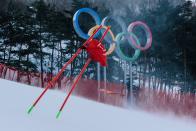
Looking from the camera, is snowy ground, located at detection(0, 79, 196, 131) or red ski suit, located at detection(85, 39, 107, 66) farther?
red ski suit, located at detection(85, 39, 107, 66)

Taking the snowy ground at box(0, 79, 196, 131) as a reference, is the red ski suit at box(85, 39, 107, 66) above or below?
above

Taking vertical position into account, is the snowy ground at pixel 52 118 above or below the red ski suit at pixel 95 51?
below

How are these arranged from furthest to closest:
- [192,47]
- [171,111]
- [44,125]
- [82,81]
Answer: [192,47] → [82,81] → [171,111] → [44,125]

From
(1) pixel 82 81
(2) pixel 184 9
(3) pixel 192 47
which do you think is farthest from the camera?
(2) pixel 184 9

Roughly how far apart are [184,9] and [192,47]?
439 cm

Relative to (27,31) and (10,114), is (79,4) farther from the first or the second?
(10,114)

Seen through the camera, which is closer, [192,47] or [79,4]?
[192,47]

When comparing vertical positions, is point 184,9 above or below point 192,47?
above

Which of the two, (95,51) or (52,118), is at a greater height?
(95,51)

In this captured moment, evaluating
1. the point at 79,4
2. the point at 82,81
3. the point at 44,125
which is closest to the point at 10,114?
the point at 44,125

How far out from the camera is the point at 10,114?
14.5 feet

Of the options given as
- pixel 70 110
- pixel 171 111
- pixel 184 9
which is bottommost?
pixel 171 111

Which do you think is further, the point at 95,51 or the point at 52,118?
the point at 95,51

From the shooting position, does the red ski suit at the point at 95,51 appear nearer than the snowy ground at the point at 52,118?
No
